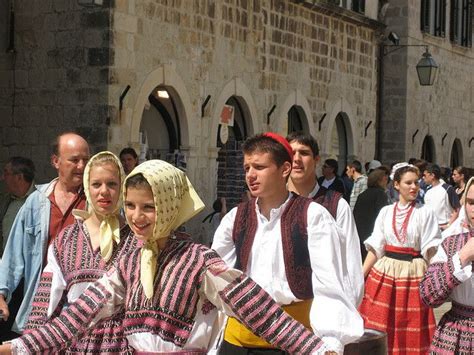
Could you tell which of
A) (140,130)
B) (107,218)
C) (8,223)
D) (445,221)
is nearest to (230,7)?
(140,130)

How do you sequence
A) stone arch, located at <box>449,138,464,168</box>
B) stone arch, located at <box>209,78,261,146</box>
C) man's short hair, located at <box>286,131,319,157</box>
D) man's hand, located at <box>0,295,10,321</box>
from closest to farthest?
1. man's hand, located at <box>0,295,10,321</box>
2. man's short hair, located at <box>286,131,319,157</box>
3. stone arch, located at <box>209,78,261,146</box>
4. stone arch, located at <box>449,138,464,168</box>

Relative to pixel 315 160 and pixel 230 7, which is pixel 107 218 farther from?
pixel 230 7

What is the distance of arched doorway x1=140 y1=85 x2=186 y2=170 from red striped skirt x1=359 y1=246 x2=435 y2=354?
6022mm

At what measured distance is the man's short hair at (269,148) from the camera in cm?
516

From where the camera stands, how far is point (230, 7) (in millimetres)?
16922

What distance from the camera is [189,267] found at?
4.41 metres

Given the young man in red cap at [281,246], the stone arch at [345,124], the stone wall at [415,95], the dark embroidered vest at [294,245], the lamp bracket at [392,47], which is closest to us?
the young man in red cap at [281,246]

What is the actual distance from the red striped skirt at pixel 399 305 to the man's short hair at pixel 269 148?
434 centimetres

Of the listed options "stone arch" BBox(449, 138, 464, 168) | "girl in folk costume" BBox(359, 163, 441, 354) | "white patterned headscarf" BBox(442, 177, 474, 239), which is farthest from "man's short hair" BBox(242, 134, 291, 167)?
"stone arch" BBox(449, 138, 464, 168)

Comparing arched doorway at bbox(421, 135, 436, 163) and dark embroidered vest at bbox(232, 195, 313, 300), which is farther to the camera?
arched doorway at bbox(421, 135, 436, 163)

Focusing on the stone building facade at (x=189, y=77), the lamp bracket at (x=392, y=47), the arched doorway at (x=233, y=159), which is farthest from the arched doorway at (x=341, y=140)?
the arched doorway at (x=233, y=159)

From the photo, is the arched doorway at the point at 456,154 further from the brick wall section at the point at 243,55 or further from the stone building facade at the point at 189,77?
the stone building facade at the point at 189,77

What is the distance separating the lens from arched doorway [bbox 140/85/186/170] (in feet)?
50.3

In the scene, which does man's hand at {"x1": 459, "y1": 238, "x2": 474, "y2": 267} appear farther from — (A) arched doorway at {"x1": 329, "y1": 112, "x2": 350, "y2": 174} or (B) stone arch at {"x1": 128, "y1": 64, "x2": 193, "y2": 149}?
(A) arched doorway at {"x1": 329, "y1": 112, "x2": 350, "y2": 174}
